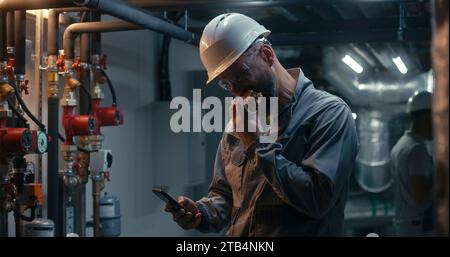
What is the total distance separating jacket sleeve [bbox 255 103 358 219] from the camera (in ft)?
5.16

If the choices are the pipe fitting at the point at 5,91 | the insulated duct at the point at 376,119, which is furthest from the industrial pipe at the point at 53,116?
the insulated duct at the point at 376,119

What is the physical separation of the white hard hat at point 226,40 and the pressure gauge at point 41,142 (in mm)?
1029

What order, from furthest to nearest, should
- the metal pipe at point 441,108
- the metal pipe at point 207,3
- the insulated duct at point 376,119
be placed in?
the insulated duct at point 376,119, the metal pipe at point 207,3, the metal pipe at point 441,108

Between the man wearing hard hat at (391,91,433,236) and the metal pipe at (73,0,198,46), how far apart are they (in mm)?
1451

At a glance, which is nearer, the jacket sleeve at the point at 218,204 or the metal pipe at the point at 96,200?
the jacket sleeve at the point at 218,204

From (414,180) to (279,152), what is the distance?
85.6 inches

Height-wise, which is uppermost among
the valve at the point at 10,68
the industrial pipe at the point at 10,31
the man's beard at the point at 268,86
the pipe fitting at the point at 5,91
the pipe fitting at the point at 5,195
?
the industrial pipe at the point at 10,31

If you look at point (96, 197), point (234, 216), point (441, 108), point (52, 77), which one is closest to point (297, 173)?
point (234, 216)

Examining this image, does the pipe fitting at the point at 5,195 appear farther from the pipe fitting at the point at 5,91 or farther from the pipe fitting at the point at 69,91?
the pipe fitting at the point at 69,91

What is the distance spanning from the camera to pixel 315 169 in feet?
5.18

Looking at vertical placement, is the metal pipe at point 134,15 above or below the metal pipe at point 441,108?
above

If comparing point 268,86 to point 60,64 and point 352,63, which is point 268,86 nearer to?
point 60,64

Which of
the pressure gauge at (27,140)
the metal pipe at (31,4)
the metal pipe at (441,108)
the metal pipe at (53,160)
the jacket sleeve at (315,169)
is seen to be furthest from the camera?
the metal pipe at (53,160)

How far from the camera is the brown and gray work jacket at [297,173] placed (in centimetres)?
158
